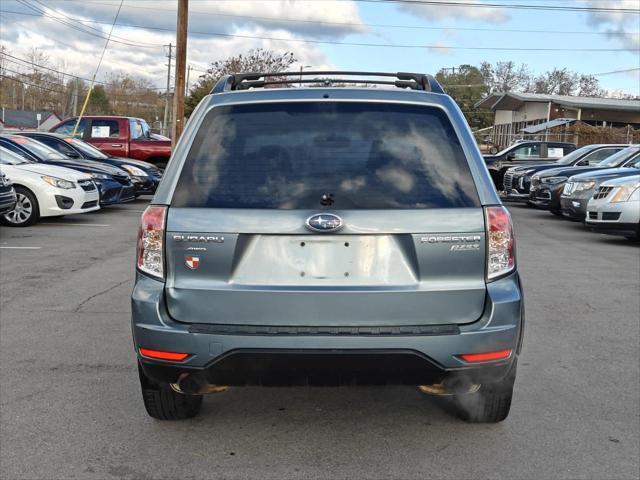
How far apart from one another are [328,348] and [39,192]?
11.3 meters

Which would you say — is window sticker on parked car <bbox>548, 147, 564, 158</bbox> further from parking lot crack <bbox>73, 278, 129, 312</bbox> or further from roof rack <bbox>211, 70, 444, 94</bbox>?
roof rack <bbox>211, 70, 444, 94</bbox>

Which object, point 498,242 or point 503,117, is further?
point 503,117

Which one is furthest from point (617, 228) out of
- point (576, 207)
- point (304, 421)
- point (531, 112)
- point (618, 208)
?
point (531, 112)

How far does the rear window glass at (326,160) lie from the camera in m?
3.42

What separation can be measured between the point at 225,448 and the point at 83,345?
2.33 m

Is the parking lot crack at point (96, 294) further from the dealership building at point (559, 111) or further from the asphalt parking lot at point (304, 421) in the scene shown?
the dealership building at point (559, 111)

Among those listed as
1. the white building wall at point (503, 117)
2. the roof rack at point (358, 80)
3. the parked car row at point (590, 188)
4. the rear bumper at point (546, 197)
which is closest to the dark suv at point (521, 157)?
the parked car row at point (590, 188)

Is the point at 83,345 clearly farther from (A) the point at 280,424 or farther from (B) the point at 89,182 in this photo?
(B) the point at 89,182

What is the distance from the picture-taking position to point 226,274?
3389 mm

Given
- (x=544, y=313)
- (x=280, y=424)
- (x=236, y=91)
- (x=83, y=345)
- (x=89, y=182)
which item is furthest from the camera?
(x=89, y=182)

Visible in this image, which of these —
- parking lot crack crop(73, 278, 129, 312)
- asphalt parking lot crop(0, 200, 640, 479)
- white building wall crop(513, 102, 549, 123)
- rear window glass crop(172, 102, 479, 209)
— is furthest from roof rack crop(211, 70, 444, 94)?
white building wall crop(513, 102, 549, 123)

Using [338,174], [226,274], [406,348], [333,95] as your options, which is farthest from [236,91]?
[406,348]

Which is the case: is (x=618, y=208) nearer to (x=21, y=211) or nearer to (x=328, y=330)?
(x=328, y=330)

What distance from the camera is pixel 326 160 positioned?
3.48 m
